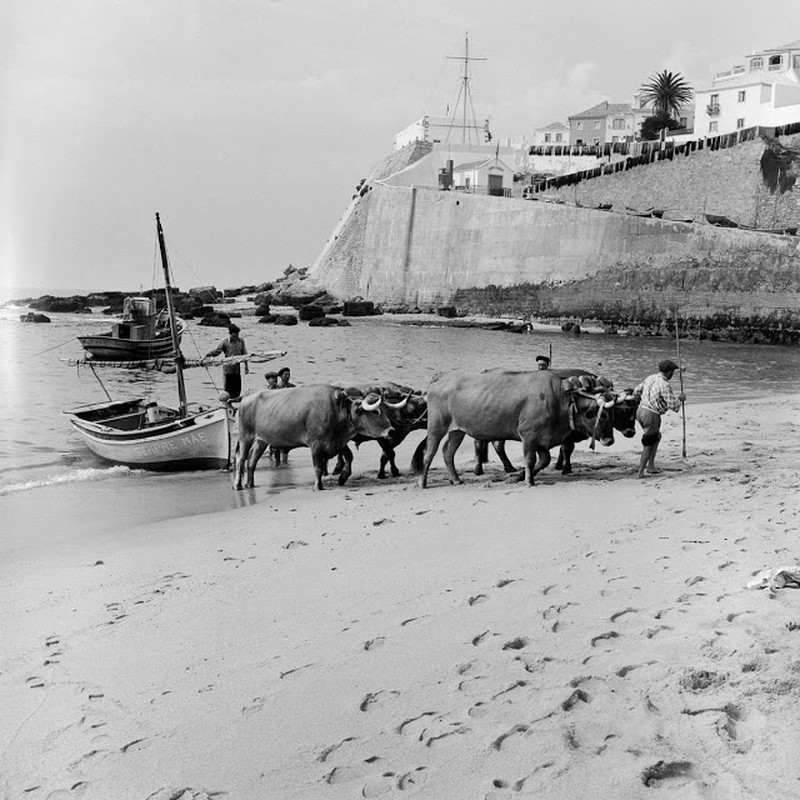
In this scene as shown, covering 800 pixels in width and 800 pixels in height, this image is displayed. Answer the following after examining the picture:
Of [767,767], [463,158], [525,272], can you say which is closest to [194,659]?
[767,767]

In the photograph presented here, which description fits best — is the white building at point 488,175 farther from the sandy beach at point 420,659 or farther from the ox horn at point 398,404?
the sandy beach at point 420,659

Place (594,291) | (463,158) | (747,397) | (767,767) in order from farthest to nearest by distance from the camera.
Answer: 1. (463,158)
2. (594,291)
3. (747,397)
4. (767,767)

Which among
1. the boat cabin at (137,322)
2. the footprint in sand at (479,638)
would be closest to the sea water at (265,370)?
the boat cabin at (137,322)

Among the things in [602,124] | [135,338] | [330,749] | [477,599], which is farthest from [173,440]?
[602,124]

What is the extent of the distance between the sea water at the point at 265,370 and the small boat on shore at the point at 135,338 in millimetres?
760

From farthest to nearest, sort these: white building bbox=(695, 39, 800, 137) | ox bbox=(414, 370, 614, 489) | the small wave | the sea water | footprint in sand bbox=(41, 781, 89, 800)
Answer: white building bbox=(695, 39, 800, 137) → the sea water → the small wave → ox bbox=(414, 370, 614, 489) → footprint in sand bbox=(41, 781, 89, 800)

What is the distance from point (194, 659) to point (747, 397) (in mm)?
20858

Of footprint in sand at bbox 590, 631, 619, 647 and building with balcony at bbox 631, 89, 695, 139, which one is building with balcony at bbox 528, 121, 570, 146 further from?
footprint in sand at bbox 590, 631, 619, 647

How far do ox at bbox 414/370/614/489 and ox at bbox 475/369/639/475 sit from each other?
0.13 meters

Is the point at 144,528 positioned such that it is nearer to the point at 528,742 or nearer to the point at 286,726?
the point at 286,726

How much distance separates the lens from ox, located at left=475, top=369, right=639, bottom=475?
1123 centimetres

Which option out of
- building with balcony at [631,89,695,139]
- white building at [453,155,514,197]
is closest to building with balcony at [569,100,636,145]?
Answer: building with balcony at [631,89,695,139]

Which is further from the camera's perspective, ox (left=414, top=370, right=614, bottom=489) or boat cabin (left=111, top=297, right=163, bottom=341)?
boat cabin (left=111, top=297, right=163, bottom=341)

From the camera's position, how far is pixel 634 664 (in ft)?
15.2
